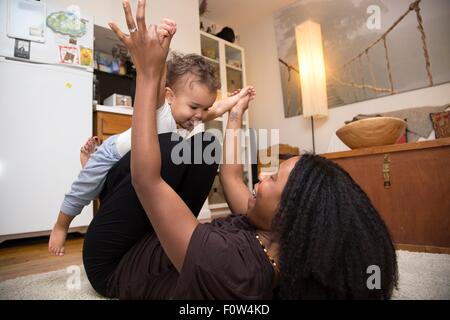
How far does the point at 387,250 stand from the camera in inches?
20.4

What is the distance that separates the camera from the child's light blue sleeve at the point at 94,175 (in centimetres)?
89

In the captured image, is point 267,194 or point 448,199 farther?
point 448,199

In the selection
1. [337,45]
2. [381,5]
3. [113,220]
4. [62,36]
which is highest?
[381,5]

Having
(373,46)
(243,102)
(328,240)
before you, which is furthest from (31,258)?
(373,46)

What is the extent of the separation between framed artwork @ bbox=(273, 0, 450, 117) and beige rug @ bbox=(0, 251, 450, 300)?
200cm

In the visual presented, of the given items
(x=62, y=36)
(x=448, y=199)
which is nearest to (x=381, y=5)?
(x=448, y=199)

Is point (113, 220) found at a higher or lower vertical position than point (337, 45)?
lower

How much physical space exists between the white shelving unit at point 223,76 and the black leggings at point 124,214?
7.39 ft

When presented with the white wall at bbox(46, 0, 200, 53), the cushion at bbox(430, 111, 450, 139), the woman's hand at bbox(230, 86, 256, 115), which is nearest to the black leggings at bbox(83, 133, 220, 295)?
the woman's hand at bbox(230, 86, 256, 115)

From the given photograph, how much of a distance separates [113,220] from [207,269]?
0.96ft

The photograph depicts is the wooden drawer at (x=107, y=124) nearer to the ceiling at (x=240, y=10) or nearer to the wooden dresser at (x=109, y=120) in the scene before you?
the wooden dresser at (x=109, y=120)

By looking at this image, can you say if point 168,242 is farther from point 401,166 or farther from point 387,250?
point 401,166

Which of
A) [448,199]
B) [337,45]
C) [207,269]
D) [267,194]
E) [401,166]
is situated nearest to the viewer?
[207,269]

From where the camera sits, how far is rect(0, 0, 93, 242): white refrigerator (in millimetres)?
1653
